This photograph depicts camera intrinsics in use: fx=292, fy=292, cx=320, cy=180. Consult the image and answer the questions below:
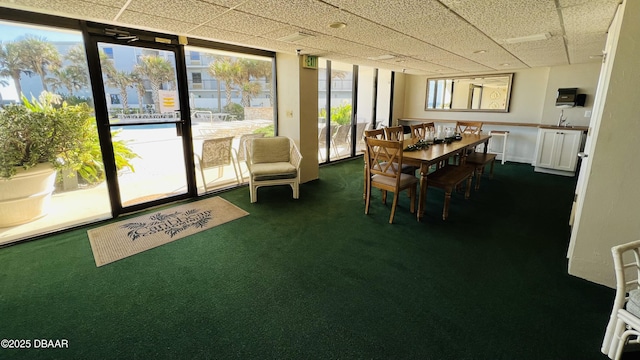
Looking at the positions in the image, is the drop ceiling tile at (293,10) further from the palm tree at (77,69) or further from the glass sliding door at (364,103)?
the glass sliding door at (364,103)

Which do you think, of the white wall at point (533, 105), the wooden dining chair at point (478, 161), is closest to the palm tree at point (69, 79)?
the wooden dining chair at point (478, 161)

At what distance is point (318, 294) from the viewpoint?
2.15 m

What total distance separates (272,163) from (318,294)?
254 centimetres

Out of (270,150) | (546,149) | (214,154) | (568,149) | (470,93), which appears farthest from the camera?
(470,93)

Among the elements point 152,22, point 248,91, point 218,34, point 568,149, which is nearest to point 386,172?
point 218,34

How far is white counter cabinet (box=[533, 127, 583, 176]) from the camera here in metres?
5.17

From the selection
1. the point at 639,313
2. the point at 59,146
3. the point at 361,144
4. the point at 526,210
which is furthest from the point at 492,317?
the point at 361,144

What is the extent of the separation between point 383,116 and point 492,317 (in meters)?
6.24

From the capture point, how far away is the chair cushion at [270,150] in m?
4.32

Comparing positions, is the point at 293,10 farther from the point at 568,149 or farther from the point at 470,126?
the point at 568,149

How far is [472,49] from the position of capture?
3.82 metres

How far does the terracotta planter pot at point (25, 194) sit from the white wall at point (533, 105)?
24.6ft

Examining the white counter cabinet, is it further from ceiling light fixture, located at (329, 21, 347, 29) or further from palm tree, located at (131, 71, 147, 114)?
palm tree, located at (131, 71, 147, 114)

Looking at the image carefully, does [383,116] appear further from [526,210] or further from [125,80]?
[125,80]
